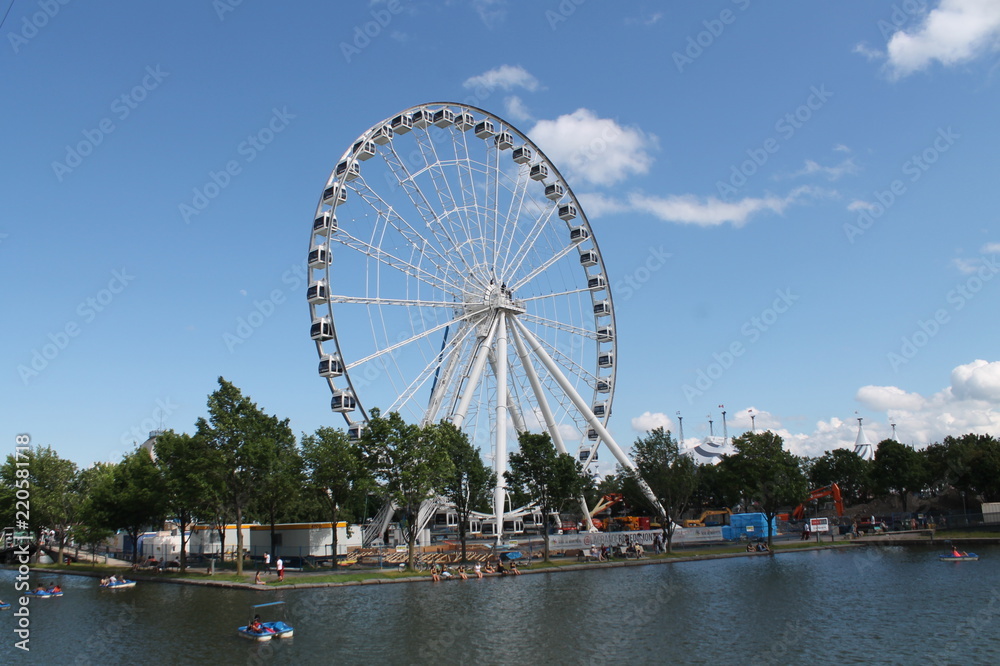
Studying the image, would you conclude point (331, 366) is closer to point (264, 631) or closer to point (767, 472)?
point (264, 631)

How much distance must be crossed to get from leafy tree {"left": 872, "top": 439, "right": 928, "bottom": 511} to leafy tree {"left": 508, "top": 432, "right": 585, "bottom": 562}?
71003 millimetres

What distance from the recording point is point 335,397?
58844 millimetres

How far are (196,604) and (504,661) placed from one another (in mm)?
22353

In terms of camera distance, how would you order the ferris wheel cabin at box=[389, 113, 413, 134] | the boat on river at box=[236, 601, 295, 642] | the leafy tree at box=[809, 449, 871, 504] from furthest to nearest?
the leafy tree at box=[809, 449, 871, 504] → the ferris wheel cabin at box=[389, 113, 413, 134] → the boat on river at box=[236, 601, 295, 642]

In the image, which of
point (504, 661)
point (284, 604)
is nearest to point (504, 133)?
point (284, 604)

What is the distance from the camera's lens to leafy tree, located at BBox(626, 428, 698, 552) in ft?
219

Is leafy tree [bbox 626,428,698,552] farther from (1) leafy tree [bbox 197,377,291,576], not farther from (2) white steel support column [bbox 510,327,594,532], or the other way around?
(1) leafy tree [bbox 197,377,291,576]

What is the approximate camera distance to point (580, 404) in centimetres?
7331

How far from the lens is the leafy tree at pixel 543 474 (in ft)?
203

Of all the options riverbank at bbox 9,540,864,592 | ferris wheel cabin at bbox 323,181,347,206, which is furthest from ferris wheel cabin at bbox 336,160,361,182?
riverbank at bbox 9,540,864,592

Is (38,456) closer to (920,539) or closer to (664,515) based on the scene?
(664,515)

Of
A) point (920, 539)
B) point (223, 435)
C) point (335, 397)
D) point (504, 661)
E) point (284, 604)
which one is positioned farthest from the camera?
point (920, 539)

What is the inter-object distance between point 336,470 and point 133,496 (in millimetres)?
18874

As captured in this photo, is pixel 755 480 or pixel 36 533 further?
pixel 36 533
